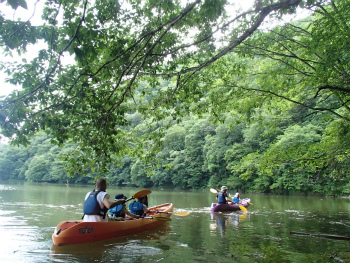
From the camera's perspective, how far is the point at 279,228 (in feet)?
32.1

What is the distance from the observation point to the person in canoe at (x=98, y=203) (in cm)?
657

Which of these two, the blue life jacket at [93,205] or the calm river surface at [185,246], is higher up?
the blue life jacket at [93,205]

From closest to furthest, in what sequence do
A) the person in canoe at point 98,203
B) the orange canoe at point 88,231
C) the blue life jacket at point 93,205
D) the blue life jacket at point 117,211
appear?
the orange canoe at point 88,231, the person in canoe at point 98,203, the blue life jacket at point 93,205, the blue life jacket at point 117,211

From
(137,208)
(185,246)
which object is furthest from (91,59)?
(137,208)


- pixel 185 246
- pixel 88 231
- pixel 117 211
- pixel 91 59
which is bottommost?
pixel 185 246

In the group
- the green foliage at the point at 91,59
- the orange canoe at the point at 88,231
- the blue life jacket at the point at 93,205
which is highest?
the green foliage at the point at 91,59

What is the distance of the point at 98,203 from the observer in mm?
6766

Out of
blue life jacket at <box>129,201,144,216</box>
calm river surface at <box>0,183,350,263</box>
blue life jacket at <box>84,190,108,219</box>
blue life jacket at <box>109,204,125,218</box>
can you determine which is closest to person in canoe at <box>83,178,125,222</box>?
blue life jacket at <box>84,190,108,219</box>

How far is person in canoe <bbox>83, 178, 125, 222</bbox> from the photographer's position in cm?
657

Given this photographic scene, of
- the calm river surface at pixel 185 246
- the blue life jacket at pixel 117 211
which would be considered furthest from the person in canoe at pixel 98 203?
the blue life jacket at pixel 117 211

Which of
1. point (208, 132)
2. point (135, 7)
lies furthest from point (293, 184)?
point (135, 7)

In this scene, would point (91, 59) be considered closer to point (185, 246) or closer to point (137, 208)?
point (185, 246)

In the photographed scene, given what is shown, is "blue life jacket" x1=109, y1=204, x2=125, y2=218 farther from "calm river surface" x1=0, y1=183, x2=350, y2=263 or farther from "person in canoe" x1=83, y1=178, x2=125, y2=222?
"person in canoe" x1=83, y1=178, x2=125, y2=222

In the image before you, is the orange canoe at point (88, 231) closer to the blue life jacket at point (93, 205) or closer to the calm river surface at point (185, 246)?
the calm river surface at point (185, 246)
